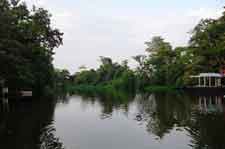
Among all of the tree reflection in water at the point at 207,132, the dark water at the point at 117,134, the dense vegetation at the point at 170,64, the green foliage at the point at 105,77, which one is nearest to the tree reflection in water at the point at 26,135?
the dark water at the point at 117,134

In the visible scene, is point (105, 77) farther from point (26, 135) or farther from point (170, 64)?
point (26, 135)

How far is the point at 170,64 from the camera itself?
58000 millimetres

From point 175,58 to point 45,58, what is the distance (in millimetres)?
33910

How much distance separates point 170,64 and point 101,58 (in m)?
39.3

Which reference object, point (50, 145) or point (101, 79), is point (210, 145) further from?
point (101, 79)

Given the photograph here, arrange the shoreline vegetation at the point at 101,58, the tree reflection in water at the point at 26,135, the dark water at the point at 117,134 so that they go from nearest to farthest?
the tree reflection in water at the point at 26,135
the dark water at the point at 117,134
the shoreline vegetation at the point at 101,58

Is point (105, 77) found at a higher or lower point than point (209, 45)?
lower

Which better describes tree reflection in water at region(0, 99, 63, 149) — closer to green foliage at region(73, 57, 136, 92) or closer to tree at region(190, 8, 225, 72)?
tree at region(190, 8, 225, 72)

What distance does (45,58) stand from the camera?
30.7m

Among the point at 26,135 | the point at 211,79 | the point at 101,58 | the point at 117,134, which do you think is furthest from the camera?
the point at 101,58

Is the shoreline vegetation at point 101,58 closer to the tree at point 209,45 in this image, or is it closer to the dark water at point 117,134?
the tree at point 209,45

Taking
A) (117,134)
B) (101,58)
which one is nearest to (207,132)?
(117,134)

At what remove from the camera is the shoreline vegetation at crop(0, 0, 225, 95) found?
18723mm

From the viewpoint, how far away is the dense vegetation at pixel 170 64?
140ft
